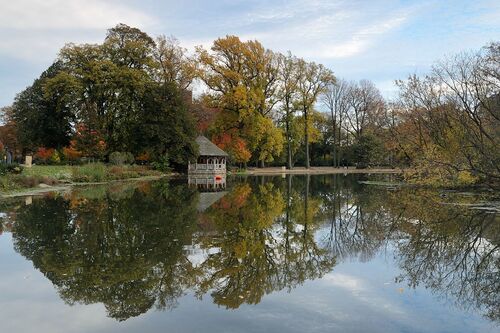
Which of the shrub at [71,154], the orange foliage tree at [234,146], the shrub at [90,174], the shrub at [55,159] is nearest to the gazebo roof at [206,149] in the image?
the orange foliage tree at [234,146]

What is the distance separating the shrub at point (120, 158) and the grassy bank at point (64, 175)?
1.00 metres

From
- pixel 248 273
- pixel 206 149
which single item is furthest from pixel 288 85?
pixel 248 273

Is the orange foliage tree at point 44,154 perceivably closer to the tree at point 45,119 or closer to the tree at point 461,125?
the tree at point 45,119

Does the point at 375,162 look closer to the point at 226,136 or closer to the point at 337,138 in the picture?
the point at 337,138

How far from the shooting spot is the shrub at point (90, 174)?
100ft

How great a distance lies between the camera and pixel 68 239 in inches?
406

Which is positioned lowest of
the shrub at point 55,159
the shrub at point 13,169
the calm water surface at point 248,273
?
the calm water surface at point 248,273

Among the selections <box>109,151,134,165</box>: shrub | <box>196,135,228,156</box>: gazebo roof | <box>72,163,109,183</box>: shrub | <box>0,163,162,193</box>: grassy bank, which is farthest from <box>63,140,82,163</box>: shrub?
<box>72,163,109,183</box>: shrub

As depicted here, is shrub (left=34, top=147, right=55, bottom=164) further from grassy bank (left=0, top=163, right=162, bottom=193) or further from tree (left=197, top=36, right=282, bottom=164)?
tree (left=197, top=36, right=282, bottom=164)

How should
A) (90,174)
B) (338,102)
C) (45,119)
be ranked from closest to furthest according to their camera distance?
1. (90,174)
2. (45,119)
3. (338,102)

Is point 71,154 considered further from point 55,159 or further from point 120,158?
point 120,158

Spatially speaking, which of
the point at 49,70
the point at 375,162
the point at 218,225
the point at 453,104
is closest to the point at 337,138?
the point at 375,162

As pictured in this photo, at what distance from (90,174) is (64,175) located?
6.37ft

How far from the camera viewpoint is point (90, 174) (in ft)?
103
